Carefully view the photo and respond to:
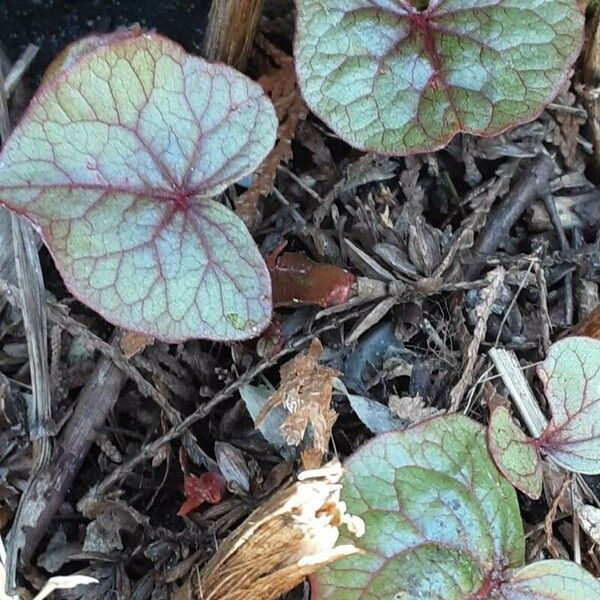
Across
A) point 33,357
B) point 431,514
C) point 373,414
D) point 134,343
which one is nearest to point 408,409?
point 373,414

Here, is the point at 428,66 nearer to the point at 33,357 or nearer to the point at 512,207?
the point at 512,207

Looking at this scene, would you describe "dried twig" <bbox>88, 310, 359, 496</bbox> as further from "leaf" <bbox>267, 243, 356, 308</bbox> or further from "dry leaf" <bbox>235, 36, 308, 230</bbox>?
"dry leaf" <bbox>235, 36, 308, 230</bbox>

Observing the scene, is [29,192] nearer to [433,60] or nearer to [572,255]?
[433,60]

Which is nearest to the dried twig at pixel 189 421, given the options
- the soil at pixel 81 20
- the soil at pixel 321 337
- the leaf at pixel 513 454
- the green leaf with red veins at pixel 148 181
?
the soil at pixel 321 337

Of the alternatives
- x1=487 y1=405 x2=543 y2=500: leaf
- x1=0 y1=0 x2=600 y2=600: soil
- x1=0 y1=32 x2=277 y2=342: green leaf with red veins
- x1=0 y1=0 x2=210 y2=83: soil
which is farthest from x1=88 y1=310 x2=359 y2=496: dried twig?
x1=0 y1=0 x2=210 y2=83: soil

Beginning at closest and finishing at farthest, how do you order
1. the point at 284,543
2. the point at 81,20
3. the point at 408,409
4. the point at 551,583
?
1. the point at 284,543
2. the point at 551,583
3. the point at 408,409
4. the point at 81,20

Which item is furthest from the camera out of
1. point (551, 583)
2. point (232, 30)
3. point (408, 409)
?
point (232, 30)

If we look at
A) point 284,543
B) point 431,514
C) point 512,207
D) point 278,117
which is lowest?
point 431,514
